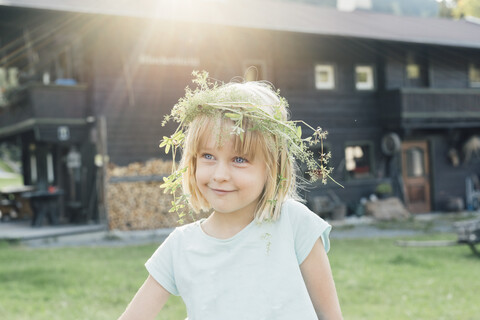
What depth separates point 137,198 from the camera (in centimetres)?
1338

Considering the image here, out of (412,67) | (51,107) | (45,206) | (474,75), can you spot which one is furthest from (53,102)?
(474,75)

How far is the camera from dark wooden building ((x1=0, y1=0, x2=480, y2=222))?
13.2 metres

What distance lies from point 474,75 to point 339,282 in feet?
43.9

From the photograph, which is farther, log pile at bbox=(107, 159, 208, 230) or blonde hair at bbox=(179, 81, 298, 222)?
log pile at bbox=(107, 159, 208, 230)

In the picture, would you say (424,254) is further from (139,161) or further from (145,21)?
(145,21)

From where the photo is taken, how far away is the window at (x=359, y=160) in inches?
647

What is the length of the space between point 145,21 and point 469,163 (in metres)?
11.1

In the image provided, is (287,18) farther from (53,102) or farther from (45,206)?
(45,206)

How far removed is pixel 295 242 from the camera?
175 centimetres

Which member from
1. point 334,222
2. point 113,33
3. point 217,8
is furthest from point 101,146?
point 334,222

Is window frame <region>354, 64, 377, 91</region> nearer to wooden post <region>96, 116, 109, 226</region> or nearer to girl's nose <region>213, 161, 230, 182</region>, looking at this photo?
wooden post <region>96, 116, 109, 226</region>

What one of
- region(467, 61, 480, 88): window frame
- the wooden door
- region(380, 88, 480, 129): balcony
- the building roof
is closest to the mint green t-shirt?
the building roof

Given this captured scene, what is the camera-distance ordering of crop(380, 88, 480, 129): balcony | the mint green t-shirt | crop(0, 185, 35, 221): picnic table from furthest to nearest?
crop(0, 185, 35, 221): picnic table < crop(380, 88, 480, 129): balcony < the mint green t-shirt

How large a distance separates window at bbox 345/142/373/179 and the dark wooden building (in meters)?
0.04
